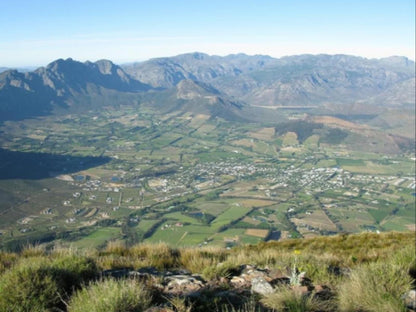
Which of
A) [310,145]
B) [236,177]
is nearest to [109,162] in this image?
[236,177]

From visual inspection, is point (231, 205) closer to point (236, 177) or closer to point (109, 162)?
point (236, 177)

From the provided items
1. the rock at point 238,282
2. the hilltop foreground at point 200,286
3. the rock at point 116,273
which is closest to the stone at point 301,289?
the hilltop foreground at point 200,286

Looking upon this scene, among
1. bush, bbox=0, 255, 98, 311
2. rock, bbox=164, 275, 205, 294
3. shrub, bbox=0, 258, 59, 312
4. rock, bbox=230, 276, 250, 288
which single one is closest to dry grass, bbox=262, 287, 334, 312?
rock, bbox=230, 276, 250, 288

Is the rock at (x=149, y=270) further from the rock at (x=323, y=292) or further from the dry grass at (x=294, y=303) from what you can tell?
the rock at (x=323, y=292)

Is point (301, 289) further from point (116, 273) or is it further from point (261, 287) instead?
point (116, 273)

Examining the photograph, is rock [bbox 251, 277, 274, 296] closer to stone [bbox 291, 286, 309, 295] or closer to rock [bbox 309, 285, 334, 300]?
stone [bbox 291, 286, 309, 295]
